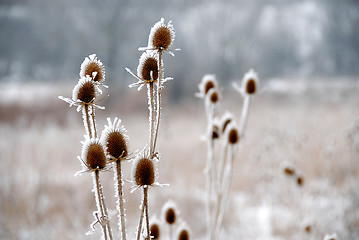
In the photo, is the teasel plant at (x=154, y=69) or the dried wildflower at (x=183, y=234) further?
the dried wildflower at (x=183, y=234)

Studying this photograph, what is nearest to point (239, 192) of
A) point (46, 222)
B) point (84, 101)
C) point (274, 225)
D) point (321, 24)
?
point (274, 225)

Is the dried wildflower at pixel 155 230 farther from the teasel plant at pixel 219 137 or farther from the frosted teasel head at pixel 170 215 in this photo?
the teasel plant at pixel 219 137

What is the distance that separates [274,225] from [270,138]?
1025 mm

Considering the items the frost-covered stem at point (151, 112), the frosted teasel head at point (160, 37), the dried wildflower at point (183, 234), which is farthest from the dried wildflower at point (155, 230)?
the frosted teasel head at point (160, 37)

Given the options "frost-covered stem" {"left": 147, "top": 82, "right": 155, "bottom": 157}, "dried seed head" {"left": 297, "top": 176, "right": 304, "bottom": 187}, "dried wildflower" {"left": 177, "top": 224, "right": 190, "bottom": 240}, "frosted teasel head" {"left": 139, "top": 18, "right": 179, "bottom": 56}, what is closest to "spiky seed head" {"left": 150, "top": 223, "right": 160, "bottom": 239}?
"dried wildflower" {"left": 177, "top": 224, "right": 190, "bottom": 240}

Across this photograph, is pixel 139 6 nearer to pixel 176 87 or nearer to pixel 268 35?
pixel 176 87

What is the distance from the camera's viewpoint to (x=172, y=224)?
4.28ft

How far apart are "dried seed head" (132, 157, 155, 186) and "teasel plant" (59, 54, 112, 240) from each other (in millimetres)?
71

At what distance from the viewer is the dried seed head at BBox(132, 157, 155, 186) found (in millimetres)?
740

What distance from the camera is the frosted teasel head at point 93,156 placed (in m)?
0.68

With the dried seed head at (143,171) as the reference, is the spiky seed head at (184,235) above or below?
below

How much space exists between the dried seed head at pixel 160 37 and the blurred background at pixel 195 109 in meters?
0.80

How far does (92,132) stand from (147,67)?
0.66 feet

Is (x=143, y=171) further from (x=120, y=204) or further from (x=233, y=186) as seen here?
(x=233, y=186)
